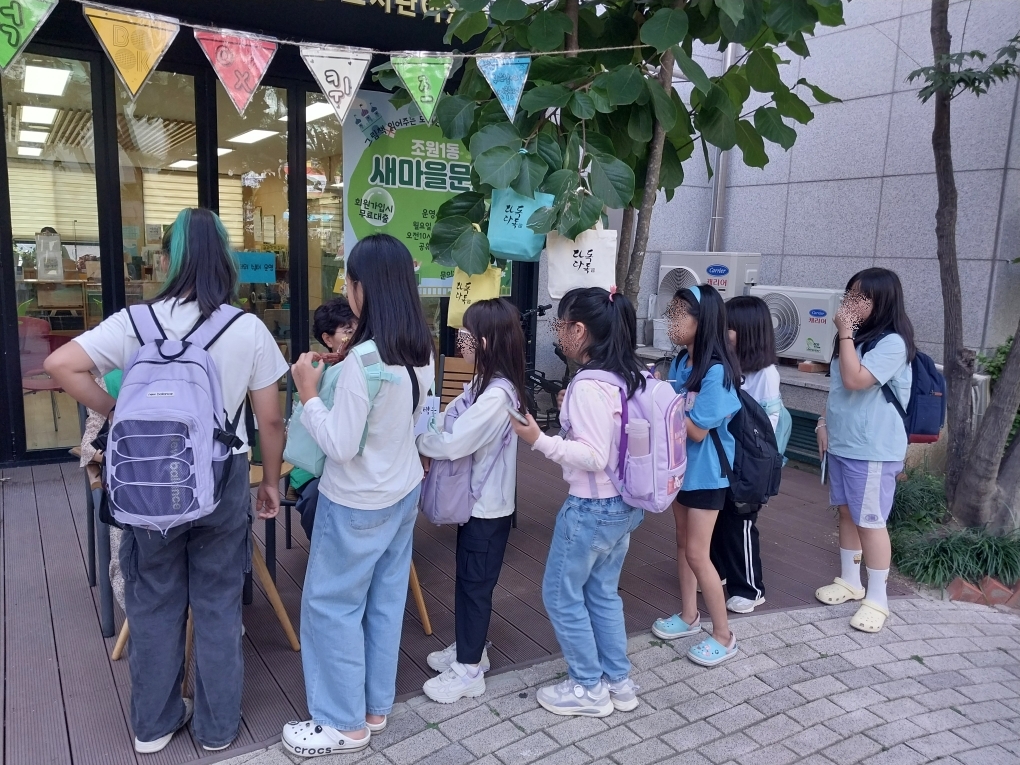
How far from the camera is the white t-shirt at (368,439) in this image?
237 cm

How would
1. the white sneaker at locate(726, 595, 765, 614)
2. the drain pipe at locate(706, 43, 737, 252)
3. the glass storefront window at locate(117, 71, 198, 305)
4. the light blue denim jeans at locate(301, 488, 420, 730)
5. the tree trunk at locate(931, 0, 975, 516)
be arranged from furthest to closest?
the drain pipe at locate(706, 43, 737, 252) → the glass storefront window at locate(117, 71, 198, 305) → the tree trunk at locate(931, 0, 975, 516) → the white sneaker at locate(726, 595, 765, 614) → the light blue denim jeans at locate(301, 488, 420, 730)

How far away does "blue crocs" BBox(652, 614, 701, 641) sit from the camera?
352 centimetres

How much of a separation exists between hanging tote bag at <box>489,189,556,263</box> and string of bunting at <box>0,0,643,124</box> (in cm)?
39

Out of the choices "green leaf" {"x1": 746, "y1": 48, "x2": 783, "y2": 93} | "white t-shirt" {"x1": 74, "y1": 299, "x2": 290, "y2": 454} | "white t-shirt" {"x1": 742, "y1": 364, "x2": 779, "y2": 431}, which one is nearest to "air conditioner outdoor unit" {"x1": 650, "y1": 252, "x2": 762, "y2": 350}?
"green leaf" {"x1": 746, "y1": 48, "x2": 783, "y2": 93}

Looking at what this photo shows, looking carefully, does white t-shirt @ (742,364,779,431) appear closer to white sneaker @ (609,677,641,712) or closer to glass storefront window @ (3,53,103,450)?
white sneaker @ (609,677,641,712)

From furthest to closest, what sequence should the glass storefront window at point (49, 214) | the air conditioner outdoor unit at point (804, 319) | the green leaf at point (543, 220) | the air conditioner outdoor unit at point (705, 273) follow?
the air conditioner outdoor unit at point (705, 273) < the air conditioner outdoor unit at point (804, 319) < the glass storefront window at point (49, 214) < the green leaf at point (543, 220)

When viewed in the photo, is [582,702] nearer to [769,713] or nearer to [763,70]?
[769,713]

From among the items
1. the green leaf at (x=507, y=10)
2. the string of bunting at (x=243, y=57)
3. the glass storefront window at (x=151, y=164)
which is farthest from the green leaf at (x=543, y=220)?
the glass storefront window at (x=151, y=164)

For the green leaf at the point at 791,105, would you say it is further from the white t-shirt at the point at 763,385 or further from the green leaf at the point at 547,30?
the white t-shirt at the point at 763,385

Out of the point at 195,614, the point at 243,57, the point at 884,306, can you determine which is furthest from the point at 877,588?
the point at 243,57

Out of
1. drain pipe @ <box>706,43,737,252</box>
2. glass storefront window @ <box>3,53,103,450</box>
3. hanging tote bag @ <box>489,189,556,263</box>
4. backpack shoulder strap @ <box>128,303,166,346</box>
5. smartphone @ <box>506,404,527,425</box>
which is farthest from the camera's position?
drain pipe @ <box>706,43,737,252</box>

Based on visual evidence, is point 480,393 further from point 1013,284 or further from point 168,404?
point 1013,284

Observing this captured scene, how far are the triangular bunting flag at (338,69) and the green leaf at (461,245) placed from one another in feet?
2.44

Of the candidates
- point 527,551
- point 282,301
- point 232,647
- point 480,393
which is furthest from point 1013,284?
point 232,647
